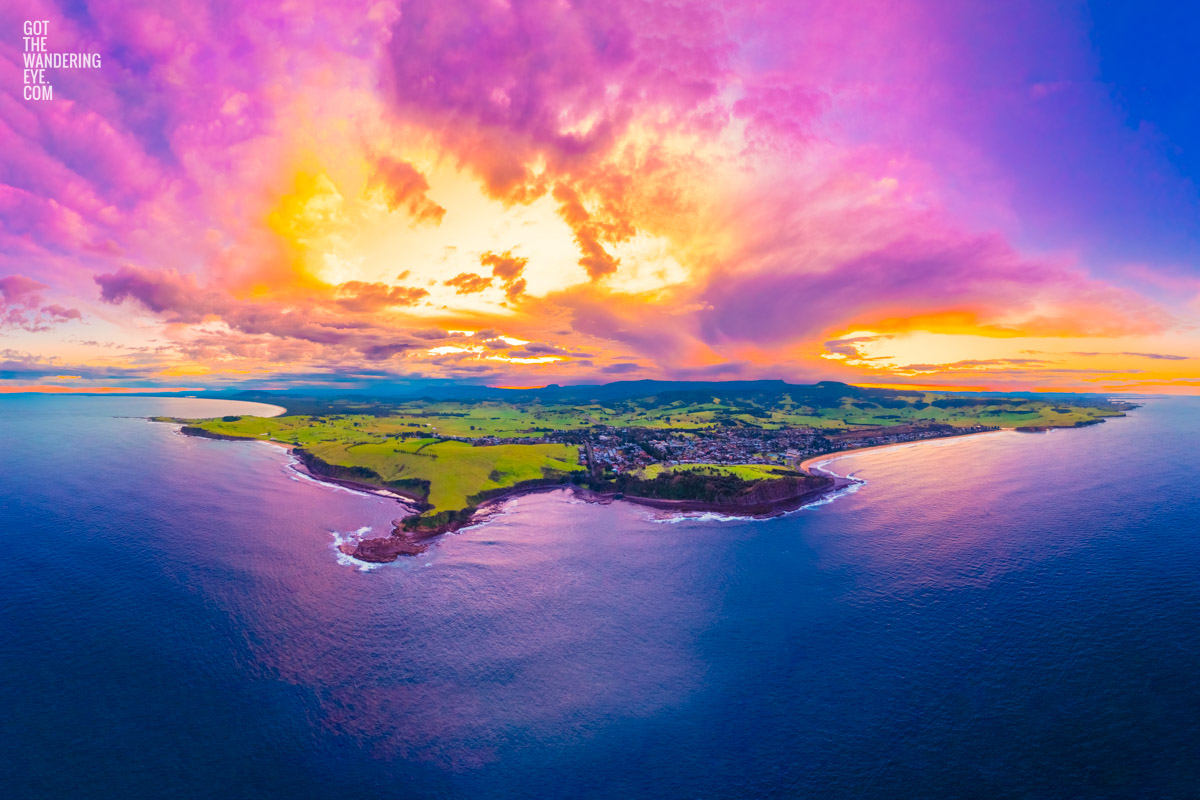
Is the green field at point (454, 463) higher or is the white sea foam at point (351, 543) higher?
the green field at point (454, 463)

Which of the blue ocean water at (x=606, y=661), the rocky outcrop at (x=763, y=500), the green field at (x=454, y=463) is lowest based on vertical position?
the blue ocean water at (x=606, y=661)

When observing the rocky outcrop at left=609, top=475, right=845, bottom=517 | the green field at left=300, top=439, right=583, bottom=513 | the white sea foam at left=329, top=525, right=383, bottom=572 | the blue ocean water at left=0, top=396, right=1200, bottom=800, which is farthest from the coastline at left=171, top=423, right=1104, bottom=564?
the blue ocean water at left=0, top=396, right=1200, bottom=800

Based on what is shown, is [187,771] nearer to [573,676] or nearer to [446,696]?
[446,696]

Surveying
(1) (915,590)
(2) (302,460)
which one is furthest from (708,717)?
(2) (302,460)

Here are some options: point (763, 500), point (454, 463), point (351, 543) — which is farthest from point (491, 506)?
point (763, 500)

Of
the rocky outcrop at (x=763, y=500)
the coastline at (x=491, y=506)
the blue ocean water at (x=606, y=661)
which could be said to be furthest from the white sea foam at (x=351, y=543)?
the rocky outcrop at (x=763, y=500)

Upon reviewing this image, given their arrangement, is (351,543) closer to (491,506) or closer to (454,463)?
(491,506)

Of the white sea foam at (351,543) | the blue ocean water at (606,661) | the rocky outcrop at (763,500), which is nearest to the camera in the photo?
the blue ocean water at (606,661)

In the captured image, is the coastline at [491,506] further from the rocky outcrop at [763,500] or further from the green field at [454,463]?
the green field at [454,463]

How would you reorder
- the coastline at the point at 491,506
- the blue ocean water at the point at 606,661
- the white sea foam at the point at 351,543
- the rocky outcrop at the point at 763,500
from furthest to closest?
the rocky outcrop at the point at 763,500, the coastline at the point at 491,506, the white sea foam at the point at 351,543, the blue ocean water at the point at 606,661

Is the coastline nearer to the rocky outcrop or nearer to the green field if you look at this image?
the rocky outcrop
